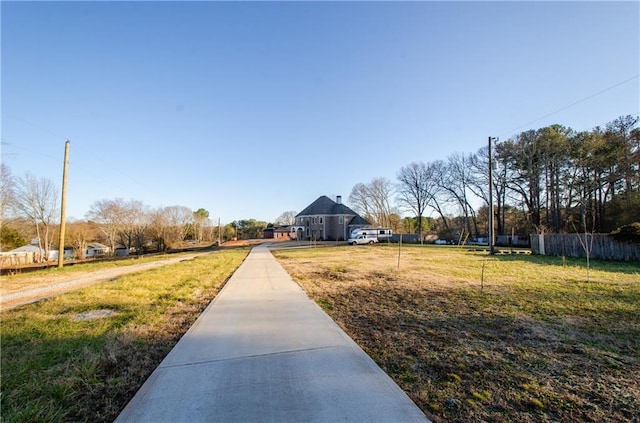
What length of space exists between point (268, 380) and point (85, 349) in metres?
2.74

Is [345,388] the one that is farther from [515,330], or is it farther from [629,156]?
[629,156]

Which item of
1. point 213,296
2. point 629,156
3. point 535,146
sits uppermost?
point 535,146

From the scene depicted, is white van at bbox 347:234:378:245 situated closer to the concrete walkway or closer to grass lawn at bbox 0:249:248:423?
grass lawn at bbox 0:249:248:423

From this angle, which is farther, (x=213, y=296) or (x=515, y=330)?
(x=213, y=296)

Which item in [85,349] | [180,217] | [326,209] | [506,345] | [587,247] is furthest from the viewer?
[180,217]

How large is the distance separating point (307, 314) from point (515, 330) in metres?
3.54

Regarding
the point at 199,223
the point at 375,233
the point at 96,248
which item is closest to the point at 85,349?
the point at 375,233

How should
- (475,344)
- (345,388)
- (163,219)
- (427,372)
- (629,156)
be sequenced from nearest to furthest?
(345,388) → (427,372) → (475,344) → (629,156) → (163,219)

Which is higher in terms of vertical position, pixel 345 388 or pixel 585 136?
pixel 585 136

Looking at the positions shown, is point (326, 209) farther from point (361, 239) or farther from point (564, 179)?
point (564, 179)

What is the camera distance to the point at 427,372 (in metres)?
3.35

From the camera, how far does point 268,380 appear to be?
3.12 metres

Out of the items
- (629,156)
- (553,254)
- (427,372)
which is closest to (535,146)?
(629,156)

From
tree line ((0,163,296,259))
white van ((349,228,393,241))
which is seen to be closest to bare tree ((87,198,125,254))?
tree line ((0,163,296,259))
